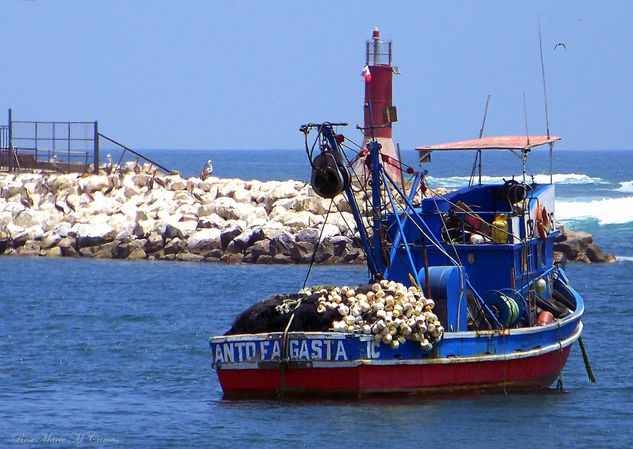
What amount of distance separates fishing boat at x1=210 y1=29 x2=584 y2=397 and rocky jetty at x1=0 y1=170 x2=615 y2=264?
50.2 ft

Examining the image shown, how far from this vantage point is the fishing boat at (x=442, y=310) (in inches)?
623

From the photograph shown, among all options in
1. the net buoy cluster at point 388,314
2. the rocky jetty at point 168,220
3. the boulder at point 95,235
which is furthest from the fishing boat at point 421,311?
the boulder at point 95,235

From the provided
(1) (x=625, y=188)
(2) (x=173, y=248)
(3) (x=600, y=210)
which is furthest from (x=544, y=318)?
(1) (x=625, y=188)

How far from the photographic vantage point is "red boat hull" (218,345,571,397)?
15.8 metres

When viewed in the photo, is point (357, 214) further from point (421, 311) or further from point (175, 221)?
point (175, 221)

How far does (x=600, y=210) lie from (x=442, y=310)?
46427mm

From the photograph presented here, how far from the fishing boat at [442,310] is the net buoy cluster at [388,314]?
0.03 metres

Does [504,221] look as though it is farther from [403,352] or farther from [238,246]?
[238,246]

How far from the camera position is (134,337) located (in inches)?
964

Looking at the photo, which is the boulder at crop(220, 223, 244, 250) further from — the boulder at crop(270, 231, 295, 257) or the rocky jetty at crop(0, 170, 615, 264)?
the boulder at crop(270, 231, 295, 257)

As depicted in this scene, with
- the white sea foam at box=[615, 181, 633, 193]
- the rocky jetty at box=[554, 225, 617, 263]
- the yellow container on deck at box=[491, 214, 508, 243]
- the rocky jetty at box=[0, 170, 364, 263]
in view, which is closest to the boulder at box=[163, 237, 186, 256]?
the rocky jetty at box=[0, 170, 364, 263]

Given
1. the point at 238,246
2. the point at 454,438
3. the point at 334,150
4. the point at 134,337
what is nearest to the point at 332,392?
the point at 454,438

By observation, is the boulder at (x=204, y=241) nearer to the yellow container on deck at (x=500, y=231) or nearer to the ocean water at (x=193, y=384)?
the ocean water at (x=193, y=384)

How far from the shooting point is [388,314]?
51.4 ft
